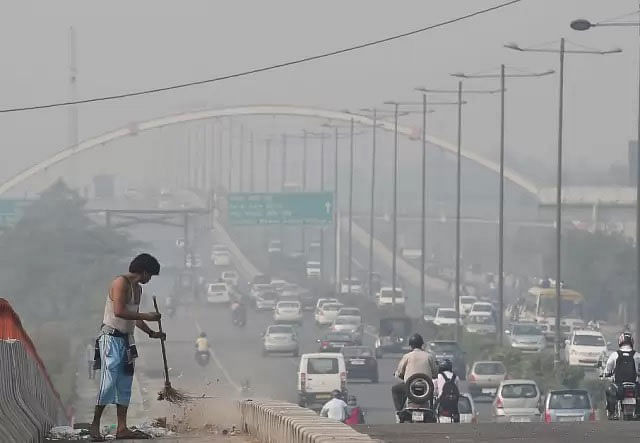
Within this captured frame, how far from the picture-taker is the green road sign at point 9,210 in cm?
11925

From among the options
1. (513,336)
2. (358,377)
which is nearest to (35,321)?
(513,336)

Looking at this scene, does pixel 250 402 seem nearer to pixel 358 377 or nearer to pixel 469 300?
pixel 358 377

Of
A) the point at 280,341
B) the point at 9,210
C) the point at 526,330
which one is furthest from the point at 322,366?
the point at 9,210

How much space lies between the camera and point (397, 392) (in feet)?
78.1

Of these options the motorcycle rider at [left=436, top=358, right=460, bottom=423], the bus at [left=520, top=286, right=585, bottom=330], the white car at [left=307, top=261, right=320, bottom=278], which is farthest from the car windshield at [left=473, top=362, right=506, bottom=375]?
the white car at [left=307, top=261, right=320, bottom=278]

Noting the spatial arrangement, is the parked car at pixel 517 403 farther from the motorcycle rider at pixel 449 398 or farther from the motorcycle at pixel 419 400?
the motorcycle at pixel 419 400

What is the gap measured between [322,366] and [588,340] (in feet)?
61.4

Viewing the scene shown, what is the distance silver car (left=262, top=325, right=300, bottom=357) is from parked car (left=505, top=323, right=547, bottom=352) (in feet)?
30.0

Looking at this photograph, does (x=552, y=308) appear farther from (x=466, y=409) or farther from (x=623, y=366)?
(x=623, y=366)

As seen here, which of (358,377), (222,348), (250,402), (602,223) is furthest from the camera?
(602,223)

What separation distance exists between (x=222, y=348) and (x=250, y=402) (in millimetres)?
75161

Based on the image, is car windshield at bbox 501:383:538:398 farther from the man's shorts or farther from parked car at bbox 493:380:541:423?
the man's shorts

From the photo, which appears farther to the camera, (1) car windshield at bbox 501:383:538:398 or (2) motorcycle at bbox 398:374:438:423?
(1) car windshield at bbox 501:383:538:398

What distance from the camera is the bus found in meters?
97.9
